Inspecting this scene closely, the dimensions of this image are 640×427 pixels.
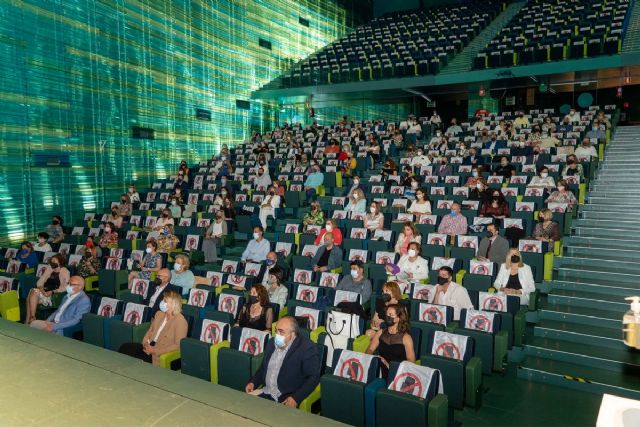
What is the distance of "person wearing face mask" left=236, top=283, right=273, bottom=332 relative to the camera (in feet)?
17.4

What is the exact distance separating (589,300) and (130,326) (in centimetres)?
556

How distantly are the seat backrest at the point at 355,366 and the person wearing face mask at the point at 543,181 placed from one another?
7.02 meters

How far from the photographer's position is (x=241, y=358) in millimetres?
4391

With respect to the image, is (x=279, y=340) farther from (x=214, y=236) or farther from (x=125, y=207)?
(x=125, y=207)

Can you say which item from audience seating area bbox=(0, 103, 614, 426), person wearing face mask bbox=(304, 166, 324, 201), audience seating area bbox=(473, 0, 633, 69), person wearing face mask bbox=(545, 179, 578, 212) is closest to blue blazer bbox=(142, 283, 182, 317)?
audience seating area bbox=(0, 103, 614, 426)

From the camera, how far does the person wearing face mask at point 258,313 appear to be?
5301 millimetres

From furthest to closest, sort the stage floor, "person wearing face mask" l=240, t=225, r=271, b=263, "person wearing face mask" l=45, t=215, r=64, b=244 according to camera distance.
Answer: "person wearing face mask" l=45, t=215, r=64, b=244 < "person wearing face mask" l=240, t=225, r=271, b=263 < the stage floor

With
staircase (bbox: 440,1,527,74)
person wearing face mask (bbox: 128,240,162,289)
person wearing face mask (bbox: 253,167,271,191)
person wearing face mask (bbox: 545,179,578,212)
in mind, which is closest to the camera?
person wearing face mask (bbox: 128,240,162,289)

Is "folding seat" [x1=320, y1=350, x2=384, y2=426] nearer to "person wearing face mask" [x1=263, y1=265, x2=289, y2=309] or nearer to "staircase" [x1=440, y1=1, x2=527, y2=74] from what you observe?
"person wearing face mask" [x1=263, y1=265, x2=289, y2=309]

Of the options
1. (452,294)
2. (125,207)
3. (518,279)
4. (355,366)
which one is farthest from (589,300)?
(125,207)

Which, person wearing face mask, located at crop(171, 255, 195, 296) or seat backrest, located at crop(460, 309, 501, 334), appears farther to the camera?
person wearing face mask, located at crop(171, 255, 195, 296)

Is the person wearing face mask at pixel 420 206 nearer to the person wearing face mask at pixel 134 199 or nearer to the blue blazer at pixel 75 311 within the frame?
the blue blazer at pixel 75 311

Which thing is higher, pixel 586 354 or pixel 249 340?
pixel 249 340

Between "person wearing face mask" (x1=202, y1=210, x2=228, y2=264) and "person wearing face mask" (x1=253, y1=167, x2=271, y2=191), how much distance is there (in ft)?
7.86
